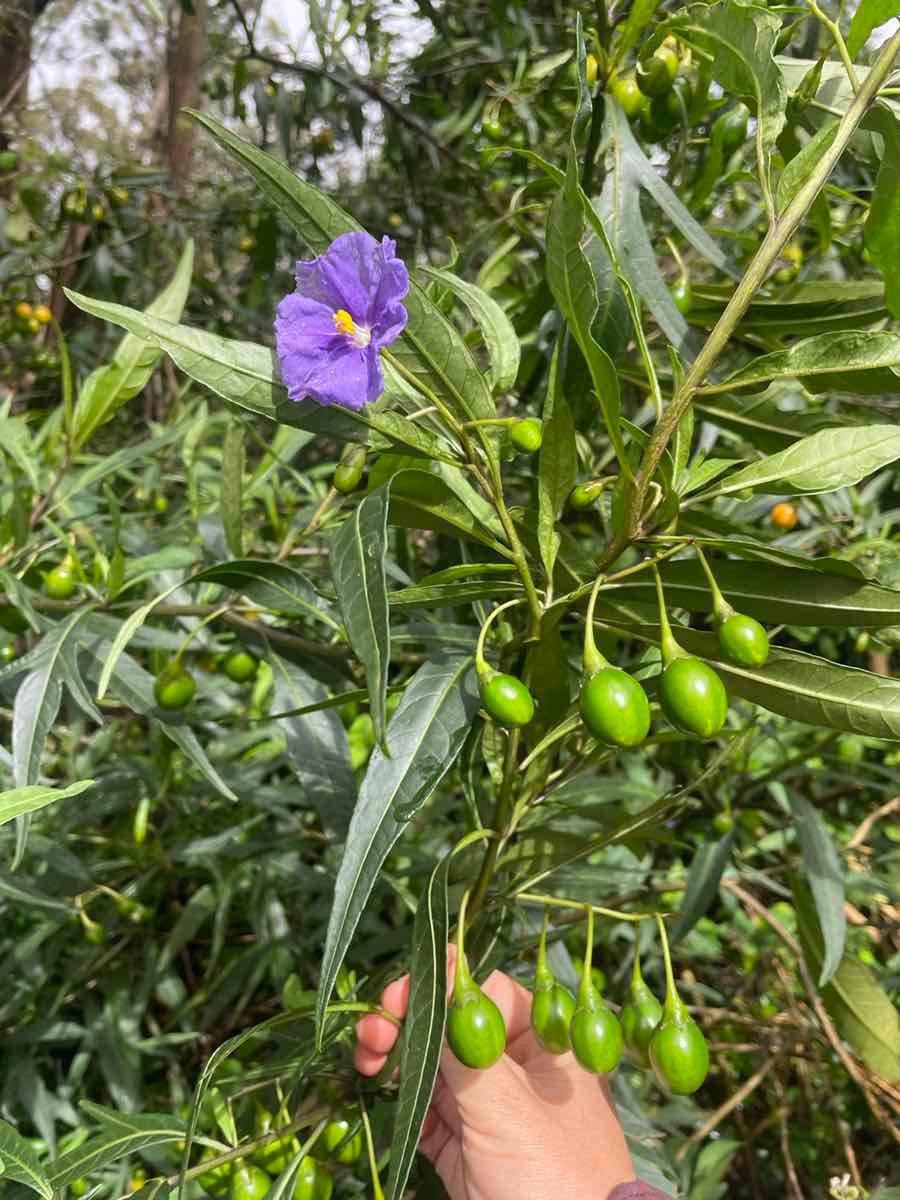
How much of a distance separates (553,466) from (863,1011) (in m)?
1.37

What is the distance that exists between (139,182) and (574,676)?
288cm

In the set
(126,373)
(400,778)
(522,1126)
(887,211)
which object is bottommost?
(522,1126)

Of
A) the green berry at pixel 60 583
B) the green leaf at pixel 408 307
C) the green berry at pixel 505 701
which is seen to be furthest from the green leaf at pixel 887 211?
the green berry at pixel 60 583

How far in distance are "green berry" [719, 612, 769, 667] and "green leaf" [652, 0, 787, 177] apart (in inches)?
14.5

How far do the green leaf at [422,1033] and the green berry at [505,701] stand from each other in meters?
0.12

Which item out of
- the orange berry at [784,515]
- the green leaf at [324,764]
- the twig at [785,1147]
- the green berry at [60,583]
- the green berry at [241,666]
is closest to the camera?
the green leaf at [324,764]

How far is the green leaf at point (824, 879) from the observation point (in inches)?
58.2

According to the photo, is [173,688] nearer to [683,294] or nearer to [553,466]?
[553,466]

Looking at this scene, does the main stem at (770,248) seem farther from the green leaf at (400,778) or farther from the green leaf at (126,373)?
the green leaf at (126,373)

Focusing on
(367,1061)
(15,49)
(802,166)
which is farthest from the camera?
(15,49)

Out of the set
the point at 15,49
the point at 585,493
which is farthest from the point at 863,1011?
the point at 15,49

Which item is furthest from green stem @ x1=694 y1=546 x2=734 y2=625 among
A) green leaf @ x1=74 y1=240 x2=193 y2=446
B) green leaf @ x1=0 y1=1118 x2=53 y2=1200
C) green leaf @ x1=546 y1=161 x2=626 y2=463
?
green leaf @ x1=74 y1=240 x2=193 y2=446

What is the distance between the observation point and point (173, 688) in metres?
1.23

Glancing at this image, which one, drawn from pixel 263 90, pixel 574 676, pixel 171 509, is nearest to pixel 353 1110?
pixel 574 676
